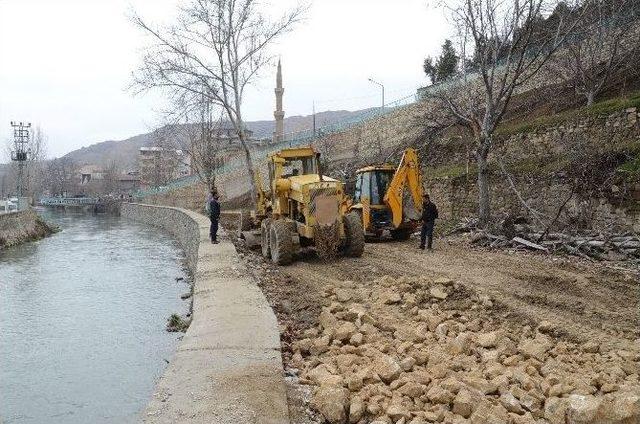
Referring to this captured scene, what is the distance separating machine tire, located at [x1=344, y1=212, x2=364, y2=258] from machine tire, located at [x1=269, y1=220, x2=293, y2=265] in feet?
4.08

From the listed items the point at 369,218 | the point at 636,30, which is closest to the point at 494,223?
the point at 369,218

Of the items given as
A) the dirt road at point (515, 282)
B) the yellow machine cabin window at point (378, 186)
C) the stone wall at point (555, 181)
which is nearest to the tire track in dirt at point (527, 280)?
the dirt road at point (515, 282)

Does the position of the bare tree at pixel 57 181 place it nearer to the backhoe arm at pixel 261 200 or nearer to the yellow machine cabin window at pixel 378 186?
the backhoe arm at pixel 261 200

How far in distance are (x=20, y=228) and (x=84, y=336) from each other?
21673mm

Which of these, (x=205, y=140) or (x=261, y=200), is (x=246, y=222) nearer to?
(x=261, y=200)

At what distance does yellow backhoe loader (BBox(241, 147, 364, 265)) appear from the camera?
421 inches

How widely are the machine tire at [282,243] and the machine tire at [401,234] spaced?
4.28 metres

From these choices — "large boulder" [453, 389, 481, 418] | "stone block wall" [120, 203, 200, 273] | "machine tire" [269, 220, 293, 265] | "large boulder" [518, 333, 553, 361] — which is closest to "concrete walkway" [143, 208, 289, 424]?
"large boulder" [453, 389, 481, 418]

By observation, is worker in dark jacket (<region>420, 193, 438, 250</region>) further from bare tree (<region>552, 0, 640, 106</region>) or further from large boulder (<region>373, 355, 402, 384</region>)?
bare tree (<region>552, 0, 640, 106</region>)

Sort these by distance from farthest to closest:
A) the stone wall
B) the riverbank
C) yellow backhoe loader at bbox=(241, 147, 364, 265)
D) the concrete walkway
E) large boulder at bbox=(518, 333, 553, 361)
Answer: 1. the riverbank
2. the stone wall
3. yellow backhoe loader at bbox=(241, 147, 364, 265)
4. large boulder at bbox=(518, 333, 553, 361)
5. the concrete walkway

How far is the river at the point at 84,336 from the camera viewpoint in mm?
6895

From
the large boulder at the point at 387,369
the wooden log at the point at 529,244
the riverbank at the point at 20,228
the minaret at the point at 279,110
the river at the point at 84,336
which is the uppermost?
the minaret at the point at 279,110

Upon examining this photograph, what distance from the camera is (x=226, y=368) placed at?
4.89 m

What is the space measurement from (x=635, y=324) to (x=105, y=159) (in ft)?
693
